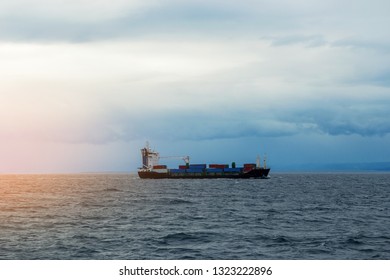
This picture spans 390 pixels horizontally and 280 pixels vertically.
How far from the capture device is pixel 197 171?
182500mm

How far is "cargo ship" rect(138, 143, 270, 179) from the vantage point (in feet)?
578

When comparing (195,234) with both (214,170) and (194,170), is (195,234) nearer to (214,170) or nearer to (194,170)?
(214,170)

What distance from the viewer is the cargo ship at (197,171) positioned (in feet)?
578

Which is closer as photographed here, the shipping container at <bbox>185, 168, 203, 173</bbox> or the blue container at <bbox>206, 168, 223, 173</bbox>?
the blue container at <bbox>206, 168, 223, 173</bbox>

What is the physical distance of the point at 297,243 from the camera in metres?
34.9

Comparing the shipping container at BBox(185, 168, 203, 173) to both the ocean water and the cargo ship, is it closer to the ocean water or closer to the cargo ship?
the cargo ship

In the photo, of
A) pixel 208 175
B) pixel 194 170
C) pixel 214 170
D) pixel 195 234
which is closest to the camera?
pixel 195 234

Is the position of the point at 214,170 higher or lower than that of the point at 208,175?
higher

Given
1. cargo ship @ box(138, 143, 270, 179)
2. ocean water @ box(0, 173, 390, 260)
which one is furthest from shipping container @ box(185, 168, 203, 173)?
ocean water @ box(0, 173, 390, 260)

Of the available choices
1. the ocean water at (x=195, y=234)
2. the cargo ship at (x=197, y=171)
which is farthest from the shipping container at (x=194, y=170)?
the ocean water at (x=195, y=234)

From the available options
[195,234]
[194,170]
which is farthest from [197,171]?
[195,234]

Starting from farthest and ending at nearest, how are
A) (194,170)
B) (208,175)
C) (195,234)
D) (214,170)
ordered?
(194,170)
(214,170)
(208,175)
(195,234)

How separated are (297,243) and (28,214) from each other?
111 feet
